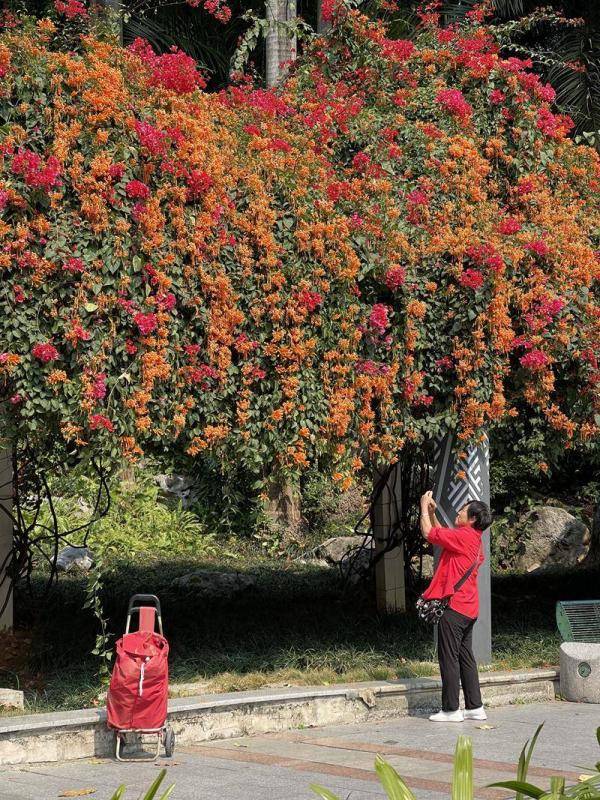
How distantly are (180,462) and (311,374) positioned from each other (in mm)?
1372

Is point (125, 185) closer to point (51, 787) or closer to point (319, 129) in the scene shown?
point (319, 129)

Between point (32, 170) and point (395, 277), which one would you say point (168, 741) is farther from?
point (395, 277)

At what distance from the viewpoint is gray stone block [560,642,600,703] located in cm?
914

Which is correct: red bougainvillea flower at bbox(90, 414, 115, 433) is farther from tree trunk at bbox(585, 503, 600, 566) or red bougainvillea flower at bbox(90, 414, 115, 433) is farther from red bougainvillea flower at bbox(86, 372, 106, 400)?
tree trunk at bbox(585, 503, 600, 566)

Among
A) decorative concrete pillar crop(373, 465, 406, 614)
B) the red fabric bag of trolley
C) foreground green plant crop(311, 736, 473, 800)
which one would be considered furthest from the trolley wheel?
decorative concrete pillar crop(373, 465, 406, 614)

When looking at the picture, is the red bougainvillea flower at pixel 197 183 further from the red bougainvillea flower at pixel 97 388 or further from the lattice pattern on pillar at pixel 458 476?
the lattice pattern on pillar at pixel 458 476

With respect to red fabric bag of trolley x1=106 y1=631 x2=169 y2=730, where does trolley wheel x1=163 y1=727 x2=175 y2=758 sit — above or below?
below

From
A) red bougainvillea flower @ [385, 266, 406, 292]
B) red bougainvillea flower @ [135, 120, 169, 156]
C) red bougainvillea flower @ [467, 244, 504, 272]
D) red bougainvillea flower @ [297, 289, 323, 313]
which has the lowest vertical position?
red bougainvillea flower @ [297, 289, 323, 313]

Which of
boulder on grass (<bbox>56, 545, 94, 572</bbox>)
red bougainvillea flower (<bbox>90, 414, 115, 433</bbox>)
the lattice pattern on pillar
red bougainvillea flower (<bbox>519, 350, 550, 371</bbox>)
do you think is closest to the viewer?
red bougainvillea flower (<bbox>90, 414, 115, 433</bbox>)

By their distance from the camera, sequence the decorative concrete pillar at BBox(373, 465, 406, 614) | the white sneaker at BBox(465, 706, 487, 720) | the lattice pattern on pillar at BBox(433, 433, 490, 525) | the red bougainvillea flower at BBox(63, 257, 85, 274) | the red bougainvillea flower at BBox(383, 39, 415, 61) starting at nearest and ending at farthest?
the red bougainvillea flower at BBox(63, 257, 85, 274)
the white sneaker at BBox(465, 706, 487, 720)
the lattice pattern on pillar at BBox(433, 433, 490, 525)
the red bougainvillea flower at BBox(383, 39, 415, 61)
the decorative concrete pillar at BBox(373, 465, 406, 614)

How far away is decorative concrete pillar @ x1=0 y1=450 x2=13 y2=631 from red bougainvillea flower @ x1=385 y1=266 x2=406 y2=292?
12.6 ft

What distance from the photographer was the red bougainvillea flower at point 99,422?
707 centimetres

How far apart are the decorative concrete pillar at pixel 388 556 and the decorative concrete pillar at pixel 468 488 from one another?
2.77m

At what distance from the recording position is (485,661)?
9906 mm
